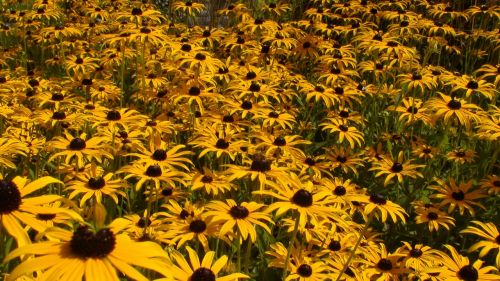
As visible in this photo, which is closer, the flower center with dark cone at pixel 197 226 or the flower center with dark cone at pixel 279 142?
the flower center with dark cone at pixel 197 226

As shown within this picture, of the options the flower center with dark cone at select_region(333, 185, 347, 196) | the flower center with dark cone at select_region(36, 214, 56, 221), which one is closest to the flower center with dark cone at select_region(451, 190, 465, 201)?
the flower center with dark cone at select_region(333, 185, 347, 196)

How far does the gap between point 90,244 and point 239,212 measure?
3.34ft

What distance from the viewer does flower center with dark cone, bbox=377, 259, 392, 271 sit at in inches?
115

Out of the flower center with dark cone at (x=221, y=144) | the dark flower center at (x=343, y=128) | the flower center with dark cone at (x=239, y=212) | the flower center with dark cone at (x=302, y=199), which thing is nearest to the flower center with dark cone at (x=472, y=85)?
the dark flower center at (x=343, y=128)

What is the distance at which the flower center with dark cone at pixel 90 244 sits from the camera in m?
1.46

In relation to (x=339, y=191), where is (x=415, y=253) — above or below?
below

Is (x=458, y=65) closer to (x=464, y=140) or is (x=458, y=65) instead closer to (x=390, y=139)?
(x=464, y=140)

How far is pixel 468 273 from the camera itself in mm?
2629

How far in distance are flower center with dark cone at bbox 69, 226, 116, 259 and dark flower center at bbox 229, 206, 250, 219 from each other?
3.13ft

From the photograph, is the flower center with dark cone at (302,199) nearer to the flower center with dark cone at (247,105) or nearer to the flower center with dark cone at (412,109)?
the flower center with dark cone at (247,105)

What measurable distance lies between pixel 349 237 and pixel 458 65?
5.34 meters

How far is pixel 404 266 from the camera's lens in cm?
295

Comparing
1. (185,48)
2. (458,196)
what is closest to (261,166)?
(458,196)

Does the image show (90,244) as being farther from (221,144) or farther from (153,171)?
(221,144)
